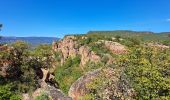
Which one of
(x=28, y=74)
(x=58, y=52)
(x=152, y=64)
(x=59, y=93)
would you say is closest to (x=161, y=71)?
(x=152, y=64)

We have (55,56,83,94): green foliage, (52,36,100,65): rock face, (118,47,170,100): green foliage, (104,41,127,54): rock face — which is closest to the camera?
(118,47,170,100): green foliage

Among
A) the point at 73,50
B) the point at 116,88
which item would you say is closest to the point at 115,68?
the point at 116,88

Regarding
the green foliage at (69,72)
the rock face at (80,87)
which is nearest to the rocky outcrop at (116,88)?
the rock face at (80,87)

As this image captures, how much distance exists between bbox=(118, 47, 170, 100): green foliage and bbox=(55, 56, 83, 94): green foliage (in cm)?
10336

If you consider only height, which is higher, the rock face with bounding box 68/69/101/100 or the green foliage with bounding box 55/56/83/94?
the rock face with bounding box 68/69/101/100

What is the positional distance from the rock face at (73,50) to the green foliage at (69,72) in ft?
13.2

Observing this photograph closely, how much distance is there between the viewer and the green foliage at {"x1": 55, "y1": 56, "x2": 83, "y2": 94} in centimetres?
14369

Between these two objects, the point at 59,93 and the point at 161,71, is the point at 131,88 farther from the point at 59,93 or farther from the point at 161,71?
the point at 59,93

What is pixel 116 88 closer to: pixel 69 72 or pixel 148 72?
pixel 148 72

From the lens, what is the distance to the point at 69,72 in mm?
156875

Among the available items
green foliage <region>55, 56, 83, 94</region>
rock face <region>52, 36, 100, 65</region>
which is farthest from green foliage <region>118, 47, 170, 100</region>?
rock face <region>52, 36, 100, 65</region>

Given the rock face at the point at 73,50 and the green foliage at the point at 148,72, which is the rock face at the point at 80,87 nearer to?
the green foliage at the point at 148,72

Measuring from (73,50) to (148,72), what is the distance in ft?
467

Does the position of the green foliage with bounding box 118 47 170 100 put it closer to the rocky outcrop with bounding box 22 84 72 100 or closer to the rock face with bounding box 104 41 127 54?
the rocky outcrop with bounding box 22 84 72 100
